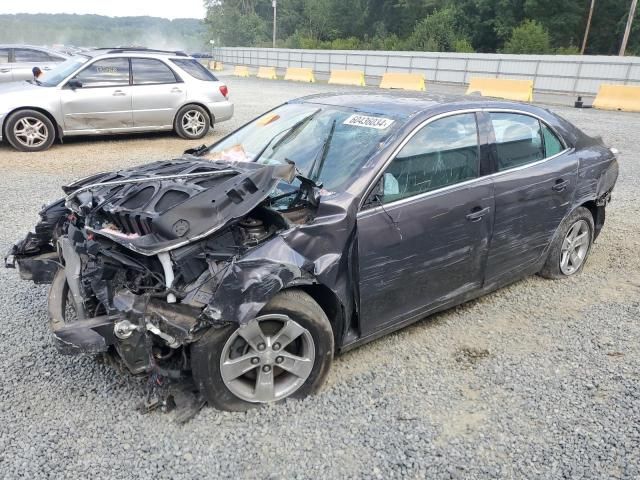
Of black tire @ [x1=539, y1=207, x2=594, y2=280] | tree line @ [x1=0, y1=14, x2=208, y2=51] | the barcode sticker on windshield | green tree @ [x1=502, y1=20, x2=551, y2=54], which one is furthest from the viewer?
tree line @ [x1=0, y1=14, x2=208, y2=51]

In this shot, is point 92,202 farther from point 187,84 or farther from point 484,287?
point 187,84

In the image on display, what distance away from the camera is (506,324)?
12.6 feet

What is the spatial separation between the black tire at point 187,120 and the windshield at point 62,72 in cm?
189

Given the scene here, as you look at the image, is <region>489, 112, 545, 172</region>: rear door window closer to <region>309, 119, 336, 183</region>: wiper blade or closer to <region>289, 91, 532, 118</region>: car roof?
<region>289, 91, 532, 118</region>: car roof

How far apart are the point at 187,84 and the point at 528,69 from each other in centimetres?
1888

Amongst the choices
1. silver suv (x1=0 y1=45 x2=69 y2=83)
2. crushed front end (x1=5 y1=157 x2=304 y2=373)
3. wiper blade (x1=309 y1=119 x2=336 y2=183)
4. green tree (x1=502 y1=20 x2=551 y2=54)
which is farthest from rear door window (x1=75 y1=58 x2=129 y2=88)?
green tree (x1=502 y1=20 x2=551 y2=54)

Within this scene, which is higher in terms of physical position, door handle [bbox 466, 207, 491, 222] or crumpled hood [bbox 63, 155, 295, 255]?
crumpled hood [bbox 63, 155, 295, 255]

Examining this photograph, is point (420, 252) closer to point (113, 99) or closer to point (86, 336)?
point (86, 336)

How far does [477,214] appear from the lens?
3.46m

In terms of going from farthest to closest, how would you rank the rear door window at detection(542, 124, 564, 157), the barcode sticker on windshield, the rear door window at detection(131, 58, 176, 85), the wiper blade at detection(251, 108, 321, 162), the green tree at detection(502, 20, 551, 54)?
the green tree at detection(502, 20, 551, 54) → the rear door window at detection(131, 58, 176, 85) → the rear door window at detection(542, 124, 564, 157) → the wiper blade at detection(251, 108, 321, 162) → the barcode sticker on windshield

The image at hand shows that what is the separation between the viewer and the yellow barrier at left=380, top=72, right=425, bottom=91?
21138 millimetres

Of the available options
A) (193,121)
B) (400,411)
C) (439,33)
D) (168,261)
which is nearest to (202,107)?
(193,121)

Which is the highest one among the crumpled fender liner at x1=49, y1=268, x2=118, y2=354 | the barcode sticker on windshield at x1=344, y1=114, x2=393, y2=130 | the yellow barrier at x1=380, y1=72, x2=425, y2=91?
the barcode sticker on windshield at x1=344, y1=114, x2=393, y2=130

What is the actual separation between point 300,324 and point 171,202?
0.98 meters
